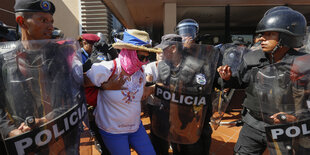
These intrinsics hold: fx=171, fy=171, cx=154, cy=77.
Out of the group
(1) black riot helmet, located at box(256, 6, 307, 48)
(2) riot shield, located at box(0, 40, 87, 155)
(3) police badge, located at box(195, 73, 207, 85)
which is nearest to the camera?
(2) riot shield, located at box(0, 40, 87, 155)

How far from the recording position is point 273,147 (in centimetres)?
134

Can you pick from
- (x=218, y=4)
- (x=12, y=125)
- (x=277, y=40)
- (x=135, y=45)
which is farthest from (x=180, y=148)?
(x=218, y=4)

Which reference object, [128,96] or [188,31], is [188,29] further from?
[128,96]

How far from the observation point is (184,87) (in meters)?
1.66

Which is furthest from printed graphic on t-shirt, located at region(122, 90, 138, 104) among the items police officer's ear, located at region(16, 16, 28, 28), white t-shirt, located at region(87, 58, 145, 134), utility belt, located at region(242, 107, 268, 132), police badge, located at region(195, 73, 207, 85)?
utility belt, located at region(242, 107, 268, 132)

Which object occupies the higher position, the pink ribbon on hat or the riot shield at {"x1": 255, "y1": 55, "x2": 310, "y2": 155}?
the pink ribbon on hat

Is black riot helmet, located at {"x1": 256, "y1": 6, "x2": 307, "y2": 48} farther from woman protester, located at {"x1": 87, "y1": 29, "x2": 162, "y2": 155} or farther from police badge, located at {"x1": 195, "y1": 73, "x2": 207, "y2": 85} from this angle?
woman protester, located at {"x1": 87, "y1": 29, "x2": 162, "y2": 155}

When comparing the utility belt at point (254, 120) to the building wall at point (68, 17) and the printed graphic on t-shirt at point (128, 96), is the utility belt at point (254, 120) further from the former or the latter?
the building wall at point (68, 17)

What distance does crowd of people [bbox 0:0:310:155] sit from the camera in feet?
2.93

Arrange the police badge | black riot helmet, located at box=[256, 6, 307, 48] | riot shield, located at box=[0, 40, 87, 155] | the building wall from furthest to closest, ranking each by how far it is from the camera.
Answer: the building wall < the police badge < black riot helmet, located at box=[256, 6, 307, 48] < riot shield, located at box=[0, 40, 87, 155]

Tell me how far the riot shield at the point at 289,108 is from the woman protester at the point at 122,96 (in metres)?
1.00

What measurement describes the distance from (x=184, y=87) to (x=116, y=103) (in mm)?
655

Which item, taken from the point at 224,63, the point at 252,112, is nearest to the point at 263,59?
the point at 224,63

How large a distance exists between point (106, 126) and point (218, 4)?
6.90 metres
